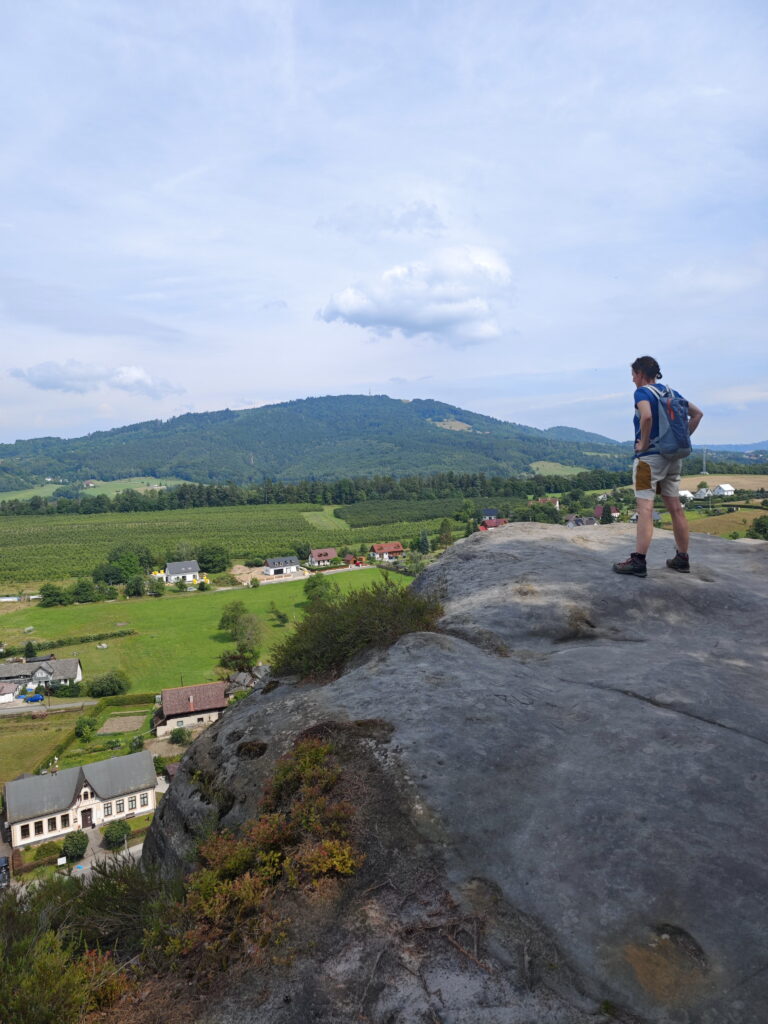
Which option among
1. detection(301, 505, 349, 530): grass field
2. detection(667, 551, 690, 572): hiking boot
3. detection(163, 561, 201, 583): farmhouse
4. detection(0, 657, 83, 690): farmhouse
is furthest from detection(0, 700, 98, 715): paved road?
detection(301, 505, 349, 530): grass field

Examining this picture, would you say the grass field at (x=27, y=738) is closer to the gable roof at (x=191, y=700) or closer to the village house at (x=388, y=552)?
the gable roof at (x=191, y=700)

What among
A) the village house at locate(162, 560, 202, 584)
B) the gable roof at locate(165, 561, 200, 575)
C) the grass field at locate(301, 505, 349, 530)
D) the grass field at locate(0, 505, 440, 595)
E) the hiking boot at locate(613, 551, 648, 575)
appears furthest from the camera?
the grass field at locate(301, 505, 349, 530)

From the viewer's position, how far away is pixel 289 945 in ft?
11.8

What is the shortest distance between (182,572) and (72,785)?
242 ft

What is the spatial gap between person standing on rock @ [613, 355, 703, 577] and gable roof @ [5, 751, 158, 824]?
3937cm

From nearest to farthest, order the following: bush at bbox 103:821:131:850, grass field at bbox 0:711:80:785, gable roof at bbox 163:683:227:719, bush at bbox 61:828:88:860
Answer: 1. bush at bbox 61:828:88:860
2. bush at bbox 103:821:131:850
3. grass field at bbox 0:711:80:785
4. gable roof at bbox 163:683:227:719

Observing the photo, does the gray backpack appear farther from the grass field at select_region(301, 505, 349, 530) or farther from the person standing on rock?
the grass field at select_region(301, 505, 349, 530)

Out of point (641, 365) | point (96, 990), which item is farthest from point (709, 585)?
point (96, 990)

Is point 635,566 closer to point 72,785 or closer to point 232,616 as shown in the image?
point 72,785

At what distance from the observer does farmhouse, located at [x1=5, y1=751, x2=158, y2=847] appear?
3572 cm

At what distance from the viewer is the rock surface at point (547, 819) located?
126 inches

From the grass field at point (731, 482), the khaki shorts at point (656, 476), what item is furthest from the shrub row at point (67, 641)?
the grass field at point (731, 482)

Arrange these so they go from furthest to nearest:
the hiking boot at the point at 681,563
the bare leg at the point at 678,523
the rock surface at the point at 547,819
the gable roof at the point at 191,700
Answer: the gable roof at the point at 191,700 < the hiking boot at the point at 681,563 < the bare leg at the point at 678,523 < the rock surface at the point at 547,819

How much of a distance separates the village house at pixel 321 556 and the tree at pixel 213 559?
1673cm
